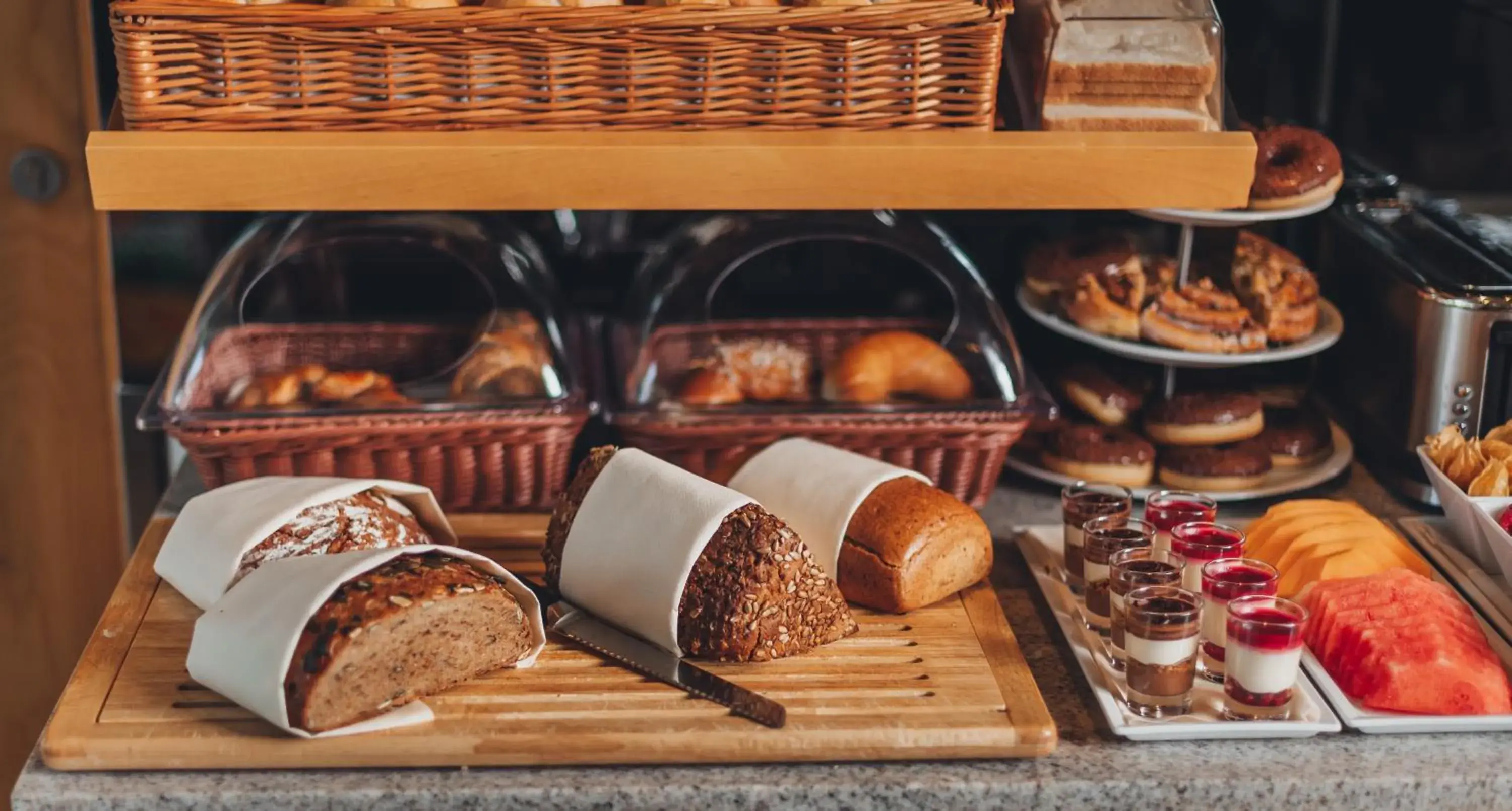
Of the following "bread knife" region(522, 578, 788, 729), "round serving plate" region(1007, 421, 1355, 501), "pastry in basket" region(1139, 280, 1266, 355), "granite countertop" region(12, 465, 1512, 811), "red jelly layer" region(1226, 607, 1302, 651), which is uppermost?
"pastry in basket" region(1139, 280, 1266, 355)

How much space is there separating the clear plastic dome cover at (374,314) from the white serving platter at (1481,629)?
80 cm

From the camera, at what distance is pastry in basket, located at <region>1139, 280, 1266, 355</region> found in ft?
5.69

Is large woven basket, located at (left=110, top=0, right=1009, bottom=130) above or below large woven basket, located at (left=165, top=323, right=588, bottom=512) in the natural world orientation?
above

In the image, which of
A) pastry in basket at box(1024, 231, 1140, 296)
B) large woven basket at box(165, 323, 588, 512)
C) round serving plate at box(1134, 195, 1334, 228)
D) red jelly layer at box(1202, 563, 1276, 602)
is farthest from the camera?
pastry in basket at box(1024, 231, 1140, 296)

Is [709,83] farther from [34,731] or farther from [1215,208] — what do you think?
[34,731]

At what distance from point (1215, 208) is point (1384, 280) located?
37cm

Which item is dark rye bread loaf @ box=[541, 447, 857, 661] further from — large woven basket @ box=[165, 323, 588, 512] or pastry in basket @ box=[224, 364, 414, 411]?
pastry in basket @ box=[224, 364, 414, 411]

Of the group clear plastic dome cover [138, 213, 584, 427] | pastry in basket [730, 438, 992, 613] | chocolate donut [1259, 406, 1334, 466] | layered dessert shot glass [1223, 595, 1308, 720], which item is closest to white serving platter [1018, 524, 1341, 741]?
layered dessert shot glass [1223, 595, 1308, 720]

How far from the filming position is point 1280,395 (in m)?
2.00

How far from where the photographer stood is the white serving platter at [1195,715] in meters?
1.29

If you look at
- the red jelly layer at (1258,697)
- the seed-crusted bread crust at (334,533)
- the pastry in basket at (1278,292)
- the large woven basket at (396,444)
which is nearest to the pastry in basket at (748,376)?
the large woven basket at (396,444)

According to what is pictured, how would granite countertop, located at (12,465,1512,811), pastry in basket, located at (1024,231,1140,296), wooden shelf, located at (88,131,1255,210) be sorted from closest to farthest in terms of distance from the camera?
granite countertop, located at (12,465,1512,811) < wooden shelf, located at (88,131,1255,210) < pastry in basket, located at (1024,231,1140,296)

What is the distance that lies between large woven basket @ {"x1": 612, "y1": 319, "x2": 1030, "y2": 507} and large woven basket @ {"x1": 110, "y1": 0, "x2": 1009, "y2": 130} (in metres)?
0.32

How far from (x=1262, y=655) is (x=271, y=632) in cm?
79
